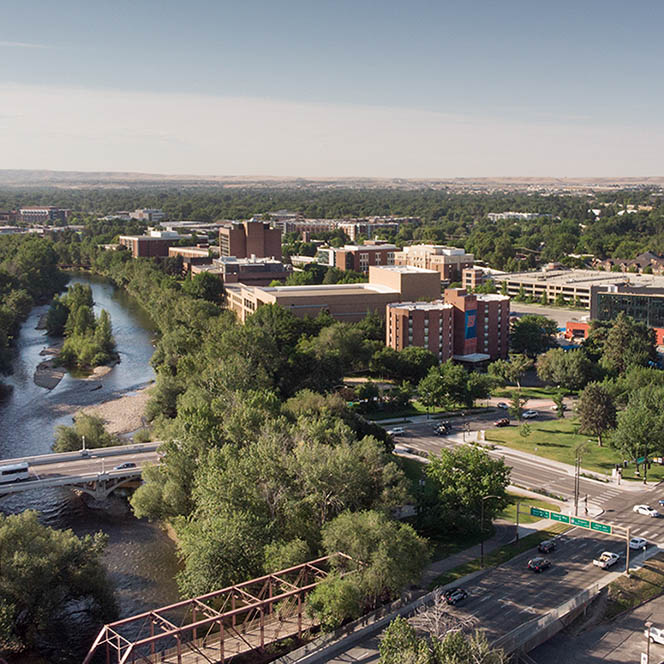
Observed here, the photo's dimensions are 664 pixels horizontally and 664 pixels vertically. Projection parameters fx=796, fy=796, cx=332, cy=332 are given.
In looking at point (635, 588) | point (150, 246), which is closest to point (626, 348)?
point (635, 588)

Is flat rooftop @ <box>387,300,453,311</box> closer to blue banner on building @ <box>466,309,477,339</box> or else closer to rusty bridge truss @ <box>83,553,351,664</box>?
blue banner on building @ <box>466,309,477,339</box>

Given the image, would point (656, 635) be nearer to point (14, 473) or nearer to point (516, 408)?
point (516, 408)

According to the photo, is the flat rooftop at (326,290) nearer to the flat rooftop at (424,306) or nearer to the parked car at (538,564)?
the flat rooftop at (424,306)

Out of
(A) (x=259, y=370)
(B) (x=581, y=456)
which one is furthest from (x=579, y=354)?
(A) (x=259, y=370)

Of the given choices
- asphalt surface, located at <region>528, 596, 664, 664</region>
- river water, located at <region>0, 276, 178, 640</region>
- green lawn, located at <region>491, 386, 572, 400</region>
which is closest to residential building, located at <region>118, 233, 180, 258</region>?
river water, located at <region>0, 276, 178, 640</region>

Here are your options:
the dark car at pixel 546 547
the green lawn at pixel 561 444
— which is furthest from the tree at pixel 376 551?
the green lawn at pixel 561 444
